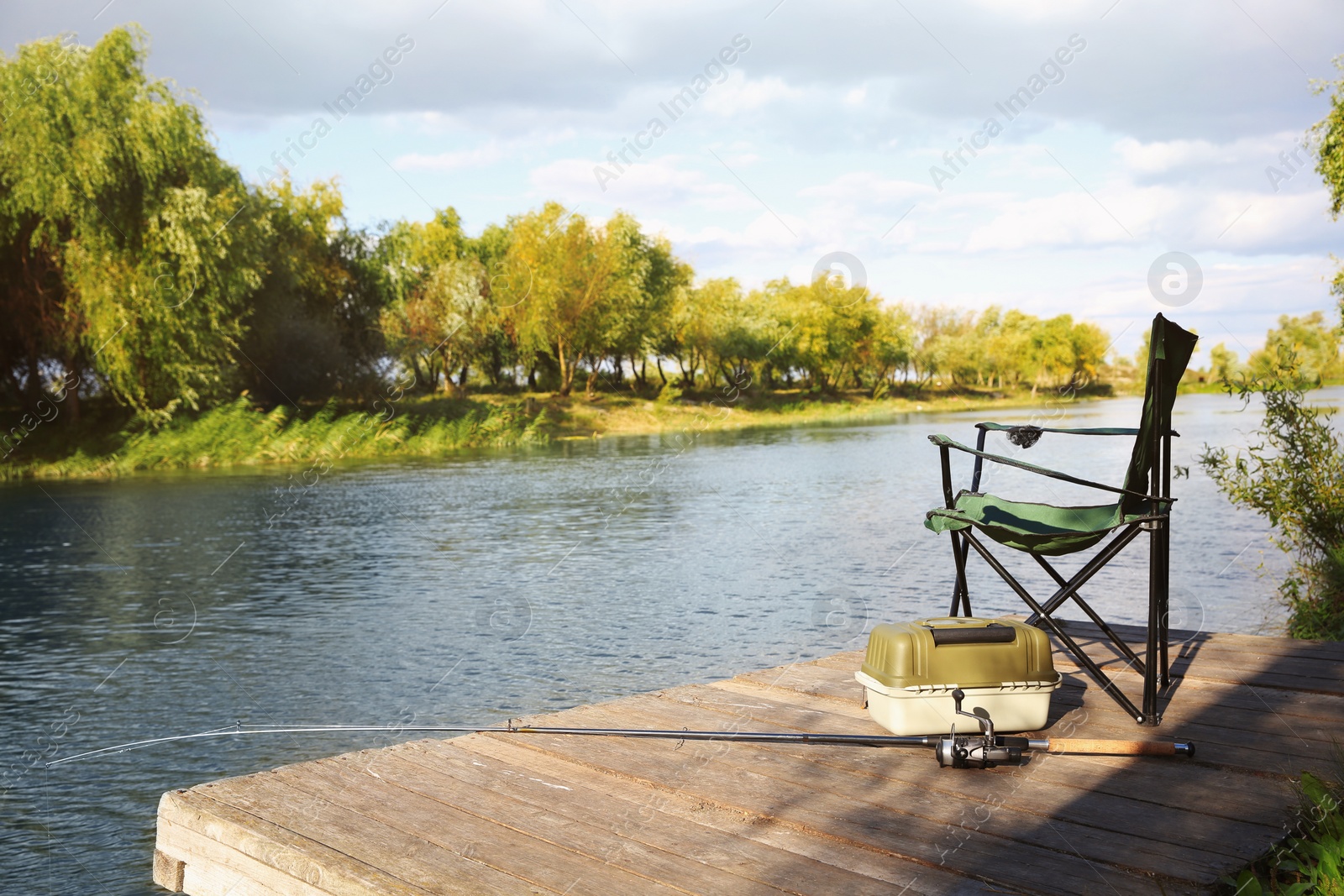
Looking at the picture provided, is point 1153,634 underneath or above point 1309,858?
above

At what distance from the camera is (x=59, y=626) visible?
810 centimetres

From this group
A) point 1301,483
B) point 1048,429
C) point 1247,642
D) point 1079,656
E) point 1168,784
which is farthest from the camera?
point 1301,483

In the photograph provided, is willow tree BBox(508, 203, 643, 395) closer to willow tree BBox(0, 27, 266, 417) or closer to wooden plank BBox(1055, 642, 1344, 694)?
willow tree BBox(0, 27, 266, 417)

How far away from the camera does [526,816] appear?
263 centimetres

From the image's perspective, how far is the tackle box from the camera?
10.0ft

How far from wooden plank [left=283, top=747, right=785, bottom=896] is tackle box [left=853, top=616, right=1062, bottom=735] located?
3.06 ft

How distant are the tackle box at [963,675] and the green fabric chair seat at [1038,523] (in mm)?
400

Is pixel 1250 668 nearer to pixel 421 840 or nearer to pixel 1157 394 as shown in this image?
pixel 1157 394

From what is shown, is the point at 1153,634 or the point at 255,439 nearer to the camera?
the point at 1153,634

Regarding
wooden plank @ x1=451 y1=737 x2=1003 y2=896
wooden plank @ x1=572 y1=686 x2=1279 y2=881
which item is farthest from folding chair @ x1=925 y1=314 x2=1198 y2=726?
wooden plank @ x1=451 y1=737 x2=1003 y2=896

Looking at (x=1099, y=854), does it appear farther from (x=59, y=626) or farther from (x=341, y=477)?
(x=341, y=477)

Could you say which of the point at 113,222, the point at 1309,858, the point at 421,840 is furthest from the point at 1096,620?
the point at 113,222

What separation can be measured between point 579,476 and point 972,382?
54.7 metres

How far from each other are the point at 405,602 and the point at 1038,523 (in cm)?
621
